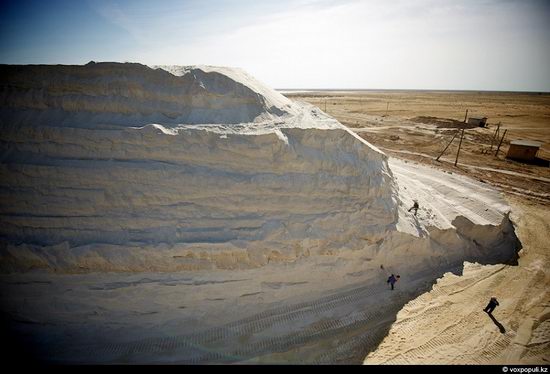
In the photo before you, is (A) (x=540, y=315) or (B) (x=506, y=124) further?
(B) (x=506, y=124)

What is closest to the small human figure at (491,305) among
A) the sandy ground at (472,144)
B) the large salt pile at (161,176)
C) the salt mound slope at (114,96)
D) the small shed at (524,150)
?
the large salt pile at (161,176)

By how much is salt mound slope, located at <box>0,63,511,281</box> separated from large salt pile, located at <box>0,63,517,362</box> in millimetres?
31

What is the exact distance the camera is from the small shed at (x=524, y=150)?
59.8ft

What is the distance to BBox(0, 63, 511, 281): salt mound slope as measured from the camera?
622 centimetres

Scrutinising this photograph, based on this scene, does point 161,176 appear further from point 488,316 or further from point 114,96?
point 488,316

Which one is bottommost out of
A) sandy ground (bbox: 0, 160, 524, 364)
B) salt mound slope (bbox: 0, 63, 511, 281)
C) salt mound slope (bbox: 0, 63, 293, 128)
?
sandy ground (bbox: 0, 160, 524, 364)

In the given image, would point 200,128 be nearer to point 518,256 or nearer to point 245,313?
point 245,313

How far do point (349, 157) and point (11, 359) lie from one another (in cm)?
874

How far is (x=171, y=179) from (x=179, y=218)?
0.92 m

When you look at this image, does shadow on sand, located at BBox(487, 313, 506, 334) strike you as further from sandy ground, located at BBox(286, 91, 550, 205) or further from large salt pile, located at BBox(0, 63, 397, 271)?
sandy ground, located at BBox(286, 91, 550, 205)

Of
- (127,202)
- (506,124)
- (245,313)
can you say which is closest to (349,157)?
(245,313)

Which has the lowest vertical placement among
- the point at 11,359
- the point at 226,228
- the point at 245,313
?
the point at 11,359

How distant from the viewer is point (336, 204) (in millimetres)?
7504

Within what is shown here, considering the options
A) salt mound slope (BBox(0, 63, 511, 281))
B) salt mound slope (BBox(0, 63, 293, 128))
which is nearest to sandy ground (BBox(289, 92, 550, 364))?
salt mound slope (BBox(0, 63, 511, 281))
